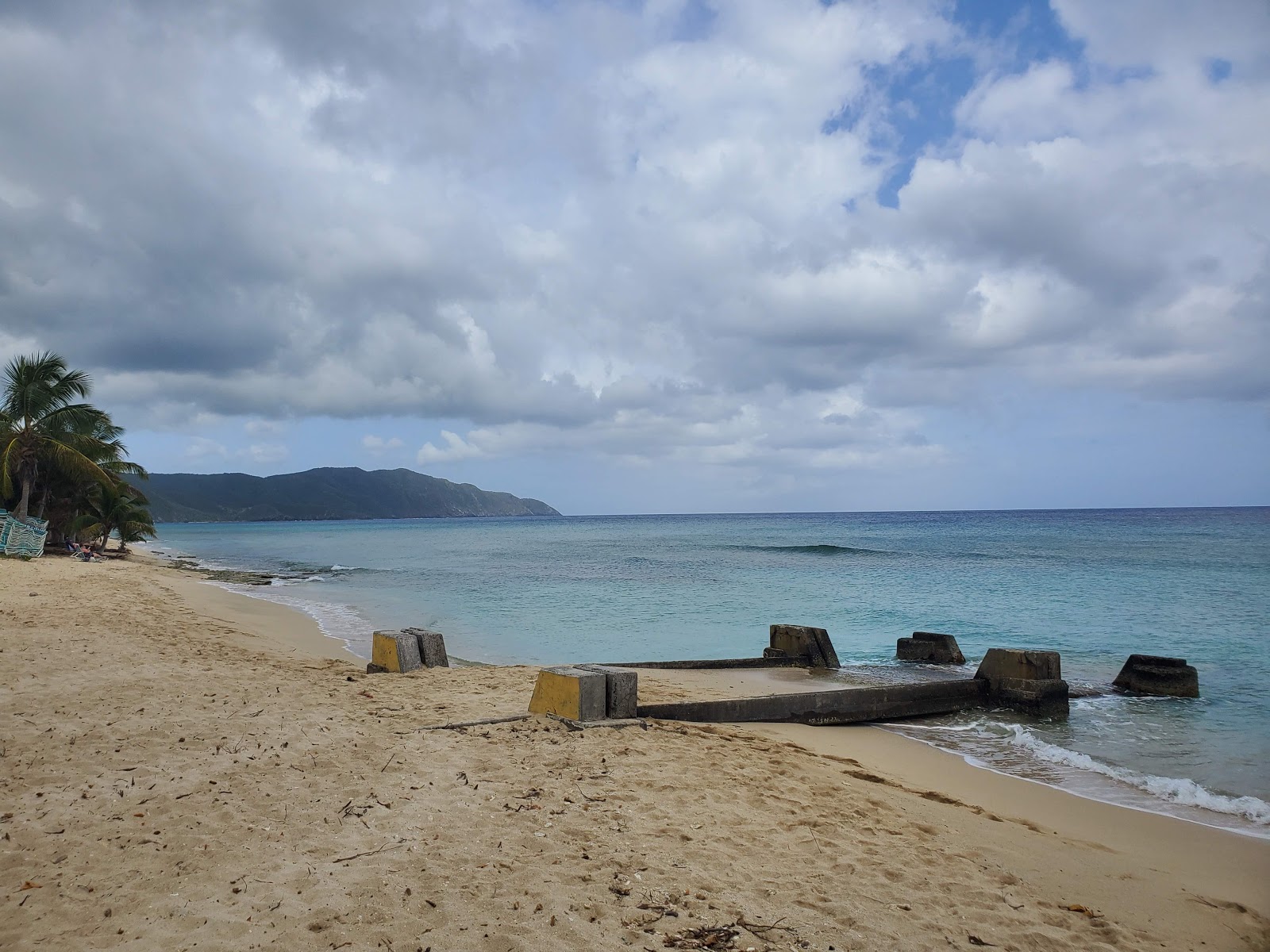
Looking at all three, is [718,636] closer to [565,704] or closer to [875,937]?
[565,704]

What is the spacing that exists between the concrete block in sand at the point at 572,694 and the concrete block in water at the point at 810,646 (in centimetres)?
676

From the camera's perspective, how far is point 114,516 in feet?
118

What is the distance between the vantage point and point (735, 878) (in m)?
4.28

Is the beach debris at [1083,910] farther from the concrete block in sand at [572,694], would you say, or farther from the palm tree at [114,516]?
the palm tree at [114,516]

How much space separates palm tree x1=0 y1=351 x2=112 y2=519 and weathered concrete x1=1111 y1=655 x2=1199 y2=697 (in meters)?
34.1

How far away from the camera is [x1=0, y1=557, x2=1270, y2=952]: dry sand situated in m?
3.63

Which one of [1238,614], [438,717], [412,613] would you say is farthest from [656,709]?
[1238,614]

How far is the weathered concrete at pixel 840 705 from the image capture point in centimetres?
873

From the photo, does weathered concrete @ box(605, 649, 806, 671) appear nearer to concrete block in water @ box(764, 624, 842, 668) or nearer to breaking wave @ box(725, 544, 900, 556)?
concrete block in water @ box(764, 624, 842, 668)

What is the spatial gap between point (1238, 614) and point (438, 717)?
Answer: 2318 cm

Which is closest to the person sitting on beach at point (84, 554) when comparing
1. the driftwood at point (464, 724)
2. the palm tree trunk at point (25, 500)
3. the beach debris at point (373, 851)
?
the palm tree trunk at point (25, 500)

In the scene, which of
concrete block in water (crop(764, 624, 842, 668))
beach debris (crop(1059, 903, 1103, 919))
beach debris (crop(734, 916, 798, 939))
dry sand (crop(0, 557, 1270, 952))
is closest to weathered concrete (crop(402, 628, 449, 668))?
dry sand (crop(0, 557, 1270, 952))

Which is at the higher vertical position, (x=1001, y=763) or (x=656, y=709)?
(x=656, y=709)

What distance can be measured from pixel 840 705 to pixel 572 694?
14.0 feet
